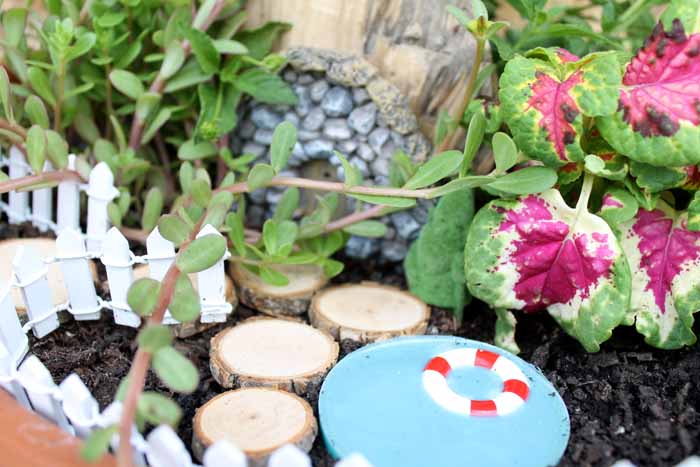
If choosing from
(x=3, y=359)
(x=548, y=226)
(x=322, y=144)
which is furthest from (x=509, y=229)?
(x=3, y=359)

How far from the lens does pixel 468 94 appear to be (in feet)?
4.21

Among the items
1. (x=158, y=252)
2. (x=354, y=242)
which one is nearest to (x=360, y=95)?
(x=354, y=242)

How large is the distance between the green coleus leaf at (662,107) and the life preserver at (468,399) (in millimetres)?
384

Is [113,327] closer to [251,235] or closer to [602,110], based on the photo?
[251,235]

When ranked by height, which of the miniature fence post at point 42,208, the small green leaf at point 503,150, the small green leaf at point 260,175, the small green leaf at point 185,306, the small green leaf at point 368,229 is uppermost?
the small green leaf at point 503,150

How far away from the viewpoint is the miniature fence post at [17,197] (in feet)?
4.88

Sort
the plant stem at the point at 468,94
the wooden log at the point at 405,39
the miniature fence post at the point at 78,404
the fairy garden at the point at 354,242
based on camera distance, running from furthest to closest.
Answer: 1. the wooden log at the point at 405,39
2. the plant stem at the point at 468,94
3. the fairy garden at the point at 354,242
4. the miniature fence post at the point at 78,404

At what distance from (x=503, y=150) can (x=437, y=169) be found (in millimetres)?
122

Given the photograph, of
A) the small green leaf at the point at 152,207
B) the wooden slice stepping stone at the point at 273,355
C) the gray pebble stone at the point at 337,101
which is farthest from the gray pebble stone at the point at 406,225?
the small green leaf at the point at 152,207

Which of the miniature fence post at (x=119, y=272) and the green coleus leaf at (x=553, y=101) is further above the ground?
the green coleus leaf at (x=553, y=101)

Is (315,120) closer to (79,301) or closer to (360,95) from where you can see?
(360,95)

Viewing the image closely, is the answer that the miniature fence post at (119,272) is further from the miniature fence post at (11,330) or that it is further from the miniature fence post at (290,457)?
the miniature fence post at (290,457)

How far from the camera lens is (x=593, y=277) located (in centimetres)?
Answer: 113

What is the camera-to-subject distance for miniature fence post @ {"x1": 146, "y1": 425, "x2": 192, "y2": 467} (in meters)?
0.81
